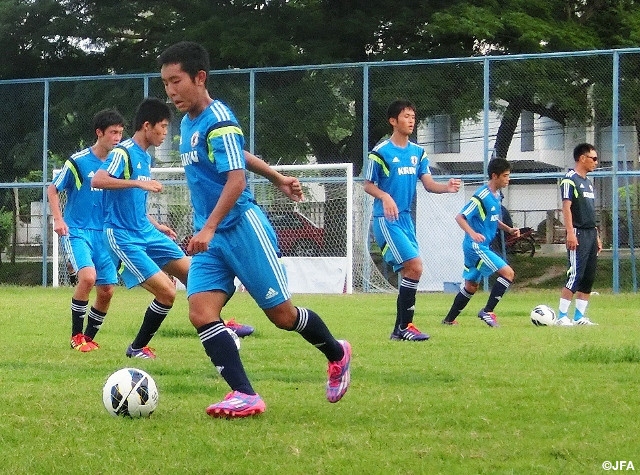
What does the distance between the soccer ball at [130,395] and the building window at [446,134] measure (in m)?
15.0

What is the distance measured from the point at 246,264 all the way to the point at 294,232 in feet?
52.1

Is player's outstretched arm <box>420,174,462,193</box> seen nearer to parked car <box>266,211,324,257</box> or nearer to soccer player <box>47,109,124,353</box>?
soccer player <box>47,109,124,353</box>

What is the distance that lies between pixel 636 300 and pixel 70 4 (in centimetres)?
1499

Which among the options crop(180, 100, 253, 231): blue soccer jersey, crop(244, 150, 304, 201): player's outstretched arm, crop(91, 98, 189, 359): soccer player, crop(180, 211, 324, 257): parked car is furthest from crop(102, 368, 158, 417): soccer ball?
crop(180, 211, 324, 257): parked car

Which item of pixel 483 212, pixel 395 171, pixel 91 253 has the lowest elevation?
pixel 91 253

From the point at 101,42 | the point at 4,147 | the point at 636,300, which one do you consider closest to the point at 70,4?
the point at 101,42

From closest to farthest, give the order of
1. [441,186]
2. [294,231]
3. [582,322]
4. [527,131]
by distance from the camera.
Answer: [441,186] → [582,322] → [527,131] → [294,231]

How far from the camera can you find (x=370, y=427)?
5.17m

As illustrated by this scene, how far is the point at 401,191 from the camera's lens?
10.4m

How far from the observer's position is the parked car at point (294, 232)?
2136 cm

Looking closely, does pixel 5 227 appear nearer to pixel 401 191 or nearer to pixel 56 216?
pixel 56 216

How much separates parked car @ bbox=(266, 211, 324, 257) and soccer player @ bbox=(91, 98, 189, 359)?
1224 cm

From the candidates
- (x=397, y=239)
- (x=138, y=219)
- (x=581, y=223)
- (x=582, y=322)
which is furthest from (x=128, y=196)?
(x=582, y=322)

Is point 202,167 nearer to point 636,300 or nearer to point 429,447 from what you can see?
point 429,447
